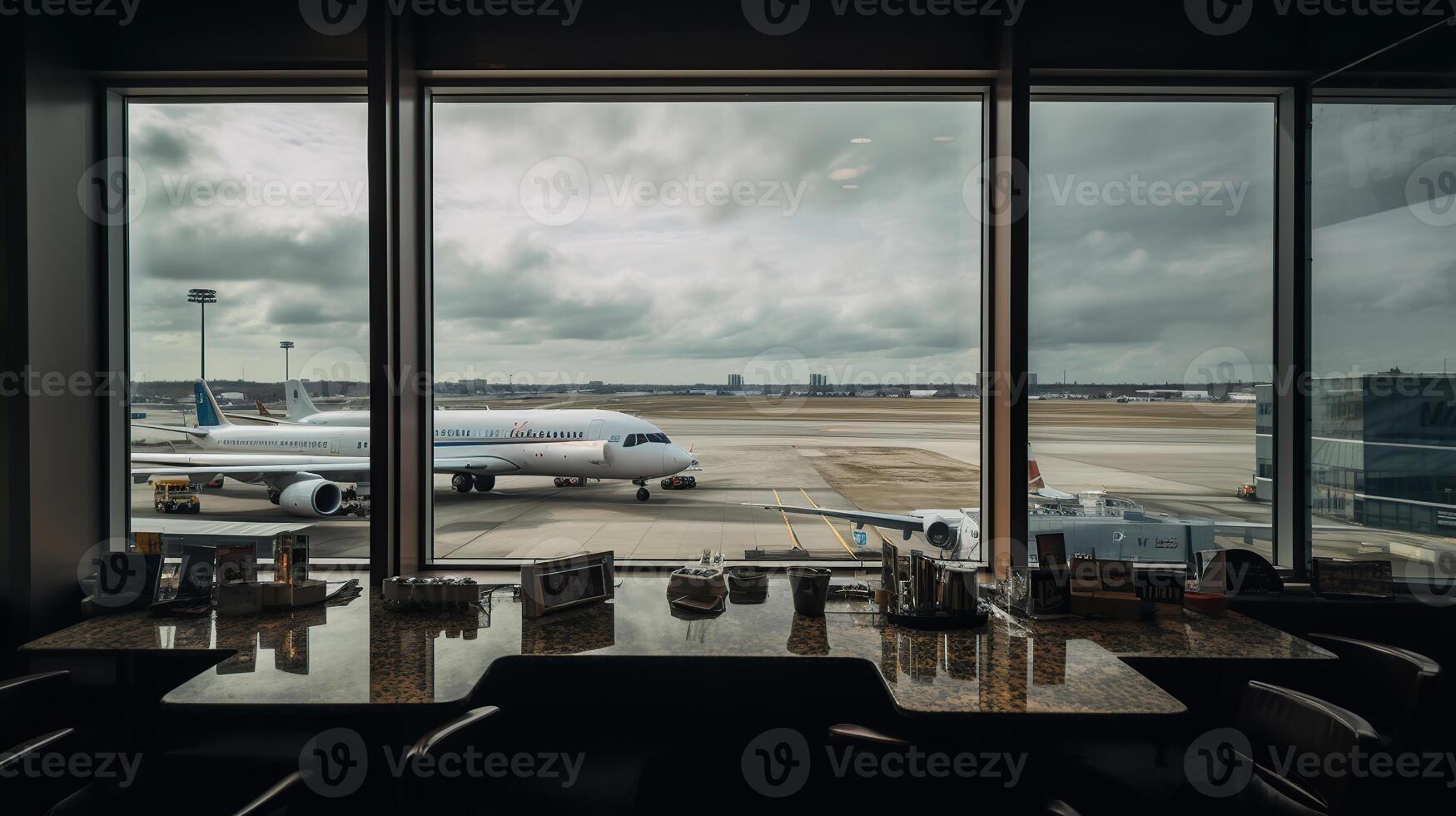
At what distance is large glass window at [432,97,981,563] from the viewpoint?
2.57 m

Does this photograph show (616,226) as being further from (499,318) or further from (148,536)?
(148,536)

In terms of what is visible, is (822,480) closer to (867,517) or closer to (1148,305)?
(867,517)

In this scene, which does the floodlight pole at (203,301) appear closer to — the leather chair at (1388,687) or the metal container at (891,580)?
the metal container at (891,580)

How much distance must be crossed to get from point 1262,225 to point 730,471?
2594 mm

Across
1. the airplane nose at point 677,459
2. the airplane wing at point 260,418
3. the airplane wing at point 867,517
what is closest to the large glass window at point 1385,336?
the airplane wing at point 867,517

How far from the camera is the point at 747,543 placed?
2.62 m

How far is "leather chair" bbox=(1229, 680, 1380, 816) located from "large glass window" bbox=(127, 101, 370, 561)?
10.2 feet

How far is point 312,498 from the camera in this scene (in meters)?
2.64

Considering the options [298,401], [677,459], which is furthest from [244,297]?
[677,459]

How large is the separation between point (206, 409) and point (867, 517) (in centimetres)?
302

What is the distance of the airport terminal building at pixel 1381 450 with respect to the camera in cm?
220

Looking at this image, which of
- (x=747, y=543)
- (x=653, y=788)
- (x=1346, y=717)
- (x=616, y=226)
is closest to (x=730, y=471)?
(x=747, y=543)

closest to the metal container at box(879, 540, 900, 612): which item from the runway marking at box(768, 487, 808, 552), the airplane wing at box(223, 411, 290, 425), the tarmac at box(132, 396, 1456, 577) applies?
the tarmac at box(132, 396, 1456, 577)

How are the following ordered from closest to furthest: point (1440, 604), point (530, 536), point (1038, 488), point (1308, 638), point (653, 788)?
point (653, 788) < point (1308, 638) < point (1440, 604) < point (1038, 488) < point (530, 536)
